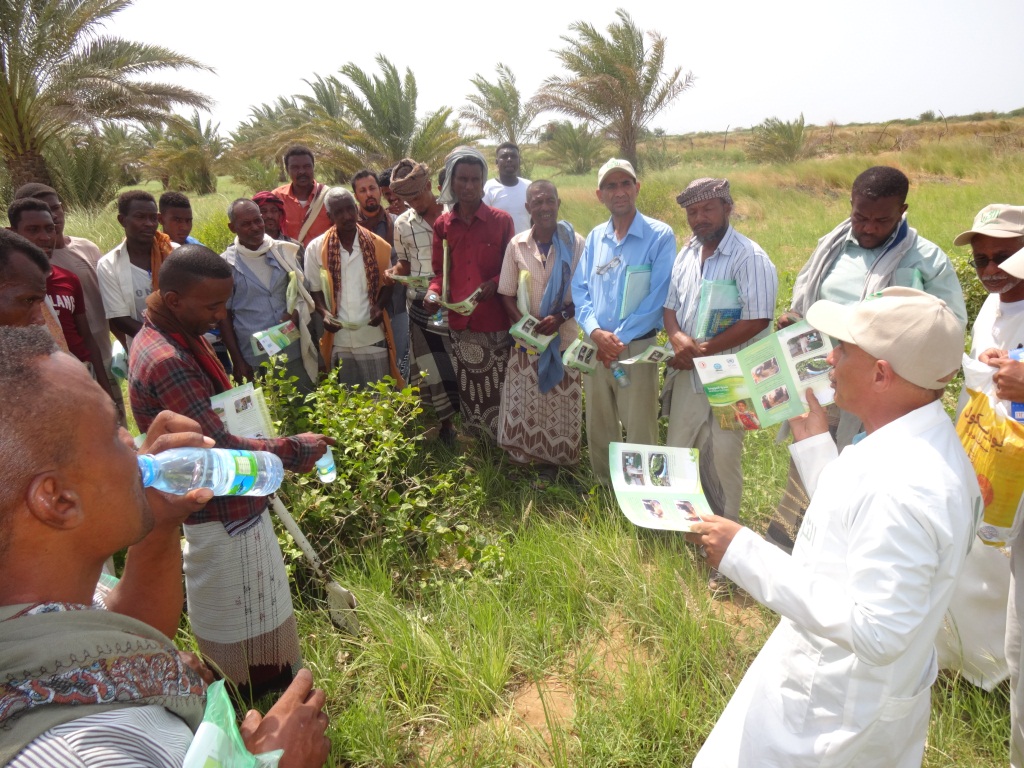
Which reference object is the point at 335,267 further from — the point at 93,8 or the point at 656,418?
the point at 93,8

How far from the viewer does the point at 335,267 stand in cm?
459

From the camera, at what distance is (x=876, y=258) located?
321 centimetres

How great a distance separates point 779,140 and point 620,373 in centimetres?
2179

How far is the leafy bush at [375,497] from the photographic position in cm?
337

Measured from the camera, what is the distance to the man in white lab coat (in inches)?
53.4

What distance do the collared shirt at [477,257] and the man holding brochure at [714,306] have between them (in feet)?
4.46

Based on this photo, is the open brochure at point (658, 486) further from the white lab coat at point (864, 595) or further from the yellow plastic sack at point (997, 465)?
the yellow plastic sack at point (997, 465)

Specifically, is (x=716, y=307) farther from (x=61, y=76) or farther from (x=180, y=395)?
(x=61, y=76)

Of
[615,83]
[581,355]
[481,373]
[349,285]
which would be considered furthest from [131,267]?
Answer: [615,83]

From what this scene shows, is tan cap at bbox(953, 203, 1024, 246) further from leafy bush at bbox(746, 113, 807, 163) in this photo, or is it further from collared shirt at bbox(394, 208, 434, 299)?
leafy bush at bbox(746, 113, 807, 163)

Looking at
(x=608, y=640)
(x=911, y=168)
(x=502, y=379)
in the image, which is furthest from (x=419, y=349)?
(x=911, y=168)

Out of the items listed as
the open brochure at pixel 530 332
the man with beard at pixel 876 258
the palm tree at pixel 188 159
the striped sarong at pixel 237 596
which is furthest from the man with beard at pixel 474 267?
the palm tree at pixel 188 159

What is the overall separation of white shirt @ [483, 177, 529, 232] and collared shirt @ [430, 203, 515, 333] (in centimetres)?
172

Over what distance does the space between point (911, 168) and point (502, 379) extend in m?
16.3
